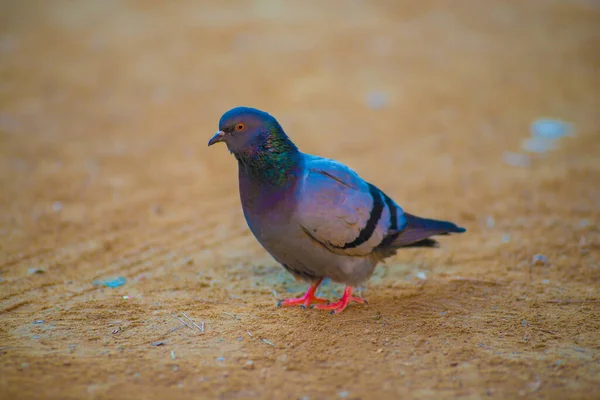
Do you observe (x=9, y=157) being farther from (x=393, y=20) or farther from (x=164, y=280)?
(x=393, y=20)

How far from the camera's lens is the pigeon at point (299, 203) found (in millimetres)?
3916

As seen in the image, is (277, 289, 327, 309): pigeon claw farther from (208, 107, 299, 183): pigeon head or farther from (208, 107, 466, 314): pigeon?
(208, 107, 299, 183): pigeon head

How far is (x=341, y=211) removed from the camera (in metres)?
4.02

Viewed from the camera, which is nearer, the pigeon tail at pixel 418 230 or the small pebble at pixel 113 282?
the pigeon tail at pixel 418 230

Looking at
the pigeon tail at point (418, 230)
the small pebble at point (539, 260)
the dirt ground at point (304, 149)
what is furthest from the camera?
the small pebble at point (539, 260)

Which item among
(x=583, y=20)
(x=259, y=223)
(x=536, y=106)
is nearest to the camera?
(x=259, y=223)

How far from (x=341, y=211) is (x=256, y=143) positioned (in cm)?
77

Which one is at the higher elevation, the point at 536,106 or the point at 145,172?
the point at 536,106

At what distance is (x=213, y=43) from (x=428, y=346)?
31.5 ft

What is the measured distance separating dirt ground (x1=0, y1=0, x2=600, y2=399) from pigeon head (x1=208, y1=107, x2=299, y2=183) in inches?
42.3

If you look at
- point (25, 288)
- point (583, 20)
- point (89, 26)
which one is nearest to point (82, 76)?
point (89, 26)

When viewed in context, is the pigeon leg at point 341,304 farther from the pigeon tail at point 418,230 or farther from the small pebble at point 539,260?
the small pebble at point 539,260

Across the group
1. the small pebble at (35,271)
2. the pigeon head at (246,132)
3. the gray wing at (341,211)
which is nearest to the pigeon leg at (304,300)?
the gray wing at (341,211)

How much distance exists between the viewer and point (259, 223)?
13.0ft
